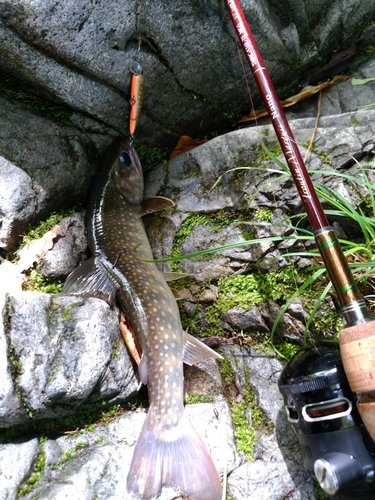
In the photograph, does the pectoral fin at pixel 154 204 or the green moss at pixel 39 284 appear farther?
the pectoral fin at pixel 154 204

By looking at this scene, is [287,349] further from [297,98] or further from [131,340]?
[297,98]

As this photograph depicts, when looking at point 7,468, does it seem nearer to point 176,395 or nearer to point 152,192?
point 176,395

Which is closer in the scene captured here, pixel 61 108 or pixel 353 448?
pixel 353 448

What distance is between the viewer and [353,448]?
2283 mm

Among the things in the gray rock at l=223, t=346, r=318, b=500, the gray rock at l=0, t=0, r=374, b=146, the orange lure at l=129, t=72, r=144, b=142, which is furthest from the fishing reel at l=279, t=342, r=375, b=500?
the gray rock at l=0, t=0, r=374, b=146

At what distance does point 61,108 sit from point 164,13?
1.03 m

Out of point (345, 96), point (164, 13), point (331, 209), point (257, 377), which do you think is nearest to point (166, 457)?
point (257, 377)

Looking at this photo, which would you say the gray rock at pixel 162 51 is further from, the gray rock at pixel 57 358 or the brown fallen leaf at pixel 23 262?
the gray rock at pixel 57 358

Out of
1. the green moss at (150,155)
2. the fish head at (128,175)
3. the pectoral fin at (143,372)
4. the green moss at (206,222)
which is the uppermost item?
the green moss at (150,155)

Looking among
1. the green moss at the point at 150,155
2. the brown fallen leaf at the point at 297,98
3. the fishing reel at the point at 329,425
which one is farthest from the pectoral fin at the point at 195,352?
the brown fallen leaf at the point at 297,98

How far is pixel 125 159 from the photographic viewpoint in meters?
3.85

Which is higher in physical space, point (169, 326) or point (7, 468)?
point (169, 326)

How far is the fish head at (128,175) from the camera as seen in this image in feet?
12.6

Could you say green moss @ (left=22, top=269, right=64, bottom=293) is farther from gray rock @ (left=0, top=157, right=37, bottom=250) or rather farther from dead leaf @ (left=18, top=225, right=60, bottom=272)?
gray rock @ (left=0, top=157, right=37, bottom=250)
